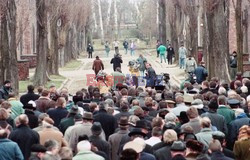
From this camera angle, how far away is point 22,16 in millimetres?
40594

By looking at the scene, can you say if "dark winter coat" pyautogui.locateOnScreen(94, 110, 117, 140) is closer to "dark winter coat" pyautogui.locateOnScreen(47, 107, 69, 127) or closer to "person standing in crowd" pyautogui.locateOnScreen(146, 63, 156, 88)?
"dark winter coat" pyautogui.locateOnScreen(47, 107, 69, 127)

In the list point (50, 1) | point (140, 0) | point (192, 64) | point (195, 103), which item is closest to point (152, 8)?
point (140, 0)

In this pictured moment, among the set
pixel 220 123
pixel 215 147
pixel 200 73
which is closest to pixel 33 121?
pixel 220 123

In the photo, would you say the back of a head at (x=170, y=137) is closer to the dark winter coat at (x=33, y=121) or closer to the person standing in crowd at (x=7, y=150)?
the person standing in crowd at (x=7, y=150)

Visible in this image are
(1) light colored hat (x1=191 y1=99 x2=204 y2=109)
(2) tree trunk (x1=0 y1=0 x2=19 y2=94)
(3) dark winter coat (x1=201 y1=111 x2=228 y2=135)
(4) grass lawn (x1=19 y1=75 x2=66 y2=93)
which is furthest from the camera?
(4) grass lawn (x1=19 y1=75 x2=66 y2=93)

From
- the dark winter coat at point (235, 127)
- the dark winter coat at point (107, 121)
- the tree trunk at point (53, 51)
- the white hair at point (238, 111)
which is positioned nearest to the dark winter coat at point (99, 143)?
the dark winter coat at point (107, 121)

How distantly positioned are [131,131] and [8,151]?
2.11 meters

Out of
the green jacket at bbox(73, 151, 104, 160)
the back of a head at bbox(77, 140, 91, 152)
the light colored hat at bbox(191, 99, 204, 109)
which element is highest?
the light colored hat at bbox(191, 99, 204, 109)

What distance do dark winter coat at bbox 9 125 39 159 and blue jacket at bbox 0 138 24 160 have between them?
4.10ft

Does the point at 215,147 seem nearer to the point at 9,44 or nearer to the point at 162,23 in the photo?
the point at 9,44

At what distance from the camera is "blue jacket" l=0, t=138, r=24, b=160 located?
13164 mm

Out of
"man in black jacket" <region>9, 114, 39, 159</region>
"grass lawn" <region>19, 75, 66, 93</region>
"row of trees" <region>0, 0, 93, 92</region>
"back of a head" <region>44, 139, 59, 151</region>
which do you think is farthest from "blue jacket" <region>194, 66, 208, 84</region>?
"back of a head" <region>44, 139, 59, 151</region>

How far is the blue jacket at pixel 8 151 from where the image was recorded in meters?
13.2

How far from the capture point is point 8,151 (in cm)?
1320
